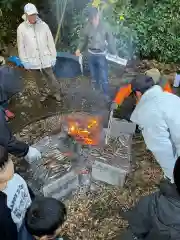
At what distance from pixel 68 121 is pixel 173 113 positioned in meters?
2.75

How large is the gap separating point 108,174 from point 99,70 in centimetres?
292

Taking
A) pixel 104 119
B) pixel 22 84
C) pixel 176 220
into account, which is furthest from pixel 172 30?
pixel 176 220

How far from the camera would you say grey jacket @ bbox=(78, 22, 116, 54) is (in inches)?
280

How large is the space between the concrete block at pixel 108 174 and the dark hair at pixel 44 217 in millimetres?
2281

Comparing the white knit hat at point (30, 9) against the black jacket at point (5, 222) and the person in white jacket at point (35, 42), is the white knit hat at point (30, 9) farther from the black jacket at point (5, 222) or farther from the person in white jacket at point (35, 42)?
the black jacket at point (5, 222)

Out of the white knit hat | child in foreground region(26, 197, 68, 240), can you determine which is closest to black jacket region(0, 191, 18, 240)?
child in foreground region(26, 197, 68, 240)

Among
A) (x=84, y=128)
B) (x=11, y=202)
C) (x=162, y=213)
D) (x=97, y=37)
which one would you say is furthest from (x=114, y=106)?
(x=162, y=213)

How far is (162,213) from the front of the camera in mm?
2830

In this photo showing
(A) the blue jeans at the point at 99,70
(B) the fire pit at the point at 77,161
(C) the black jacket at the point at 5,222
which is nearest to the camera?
(C) the black jacket at the point at 5,222

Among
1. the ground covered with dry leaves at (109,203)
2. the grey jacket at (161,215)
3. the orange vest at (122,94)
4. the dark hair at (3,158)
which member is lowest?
the ground covered with dry leaves at (109,203)

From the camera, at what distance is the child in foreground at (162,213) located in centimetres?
279

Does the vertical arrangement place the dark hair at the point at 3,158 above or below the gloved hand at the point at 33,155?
above

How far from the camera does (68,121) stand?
6445 mm

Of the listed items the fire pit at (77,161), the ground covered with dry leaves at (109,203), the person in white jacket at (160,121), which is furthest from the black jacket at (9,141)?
the person in white jacket at (160,121)
